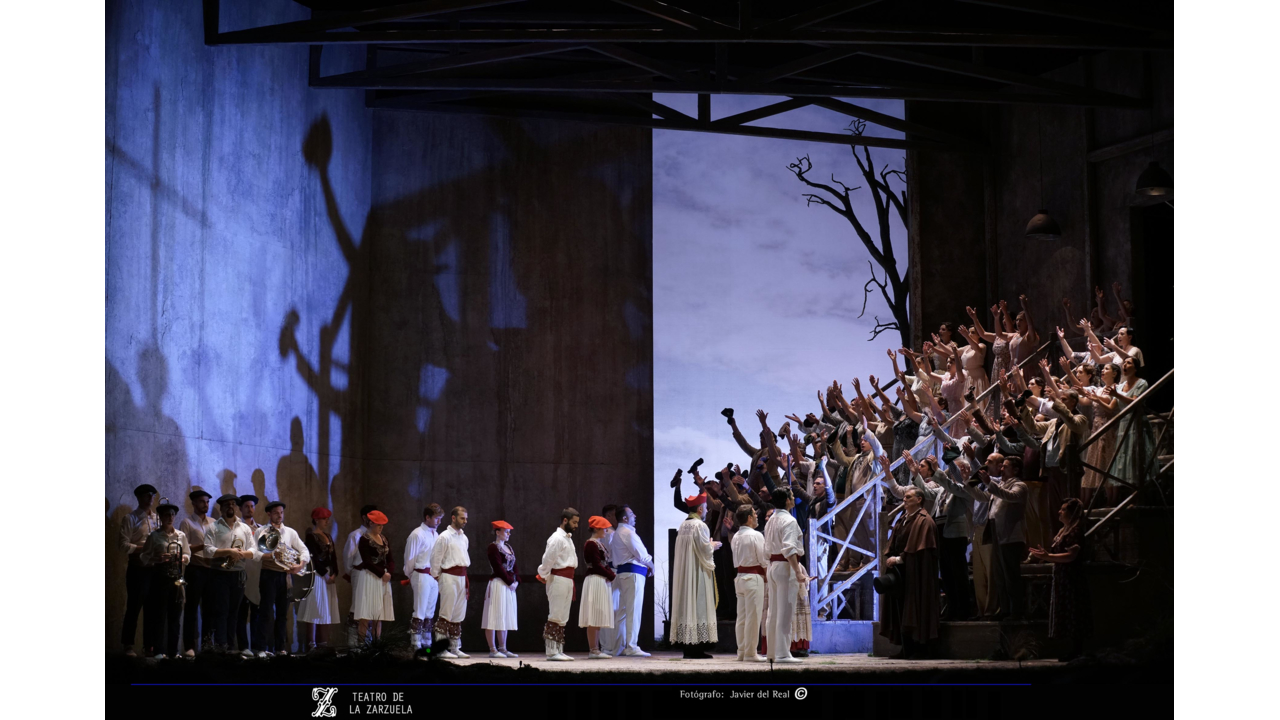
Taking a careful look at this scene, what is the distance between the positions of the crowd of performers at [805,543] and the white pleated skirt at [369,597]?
19 mm

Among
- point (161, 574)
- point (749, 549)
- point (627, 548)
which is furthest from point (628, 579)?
point (161, 574)

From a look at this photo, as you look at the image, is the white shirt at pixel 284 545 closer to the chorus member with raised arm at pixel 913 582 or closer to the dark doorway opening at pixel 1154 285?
the chorus member with raised arm at pixel 913 582

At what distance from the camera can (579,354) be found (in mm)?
16641

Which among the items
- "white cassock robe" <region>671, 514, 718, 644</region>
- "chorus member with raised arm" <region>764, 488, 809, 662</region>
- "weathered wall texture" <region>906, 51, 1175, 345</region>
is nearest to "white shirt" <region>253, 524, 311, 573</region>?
"white cassock robe" <region>671, 514, 718, 644</region>

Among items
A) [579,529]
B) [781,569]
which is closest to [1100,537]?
[781,569]

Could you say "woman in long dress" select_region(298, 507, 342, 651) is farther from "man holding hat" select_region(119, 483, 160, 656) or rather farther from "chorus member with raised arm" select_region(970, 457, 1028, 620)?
"chorus member with raised arm" select_region(970, 457, 1028, 620)

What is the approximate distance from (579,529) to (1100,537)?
6.89m

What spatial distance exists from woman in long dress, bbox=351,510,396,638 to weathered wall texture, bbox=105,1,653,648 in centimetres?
122

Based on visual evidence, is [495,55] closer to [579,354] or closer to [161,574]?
[579,354]

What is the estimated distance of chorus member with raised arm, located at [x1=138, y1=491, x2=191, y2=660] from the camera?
10672mm

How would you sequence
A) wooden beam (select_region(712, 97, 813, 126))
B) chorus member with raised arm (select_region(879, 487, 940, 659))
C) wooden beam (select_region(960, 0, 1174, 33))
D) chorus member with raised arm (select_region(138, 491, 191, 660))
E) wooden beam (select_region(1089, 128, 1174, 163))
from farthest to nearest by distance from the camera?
wooden beam (select_region(712, 97, 813, 126))
wooden beam (select_region(1089, 128, 1174, 163))
wooden beam (select_region(960, 0, 1174, 33))
chorus member with raised arm (select_region(879, 487, 940, 659))
chorus member with raised arm (select_region(138, 491, 191, 660))

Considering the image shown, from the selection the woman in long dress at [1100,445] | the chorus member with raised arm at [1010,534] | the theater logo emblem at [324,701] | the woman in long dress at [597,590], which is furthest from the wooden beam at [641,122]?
the theater logo emblem at [324,701]

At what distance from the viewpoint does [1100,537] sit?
1098 centimetres

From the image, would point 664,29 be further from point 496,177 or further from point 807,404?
point 807,404
